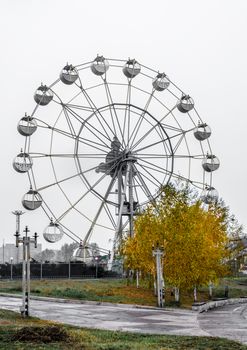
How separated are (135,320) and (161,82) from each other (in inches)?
1268

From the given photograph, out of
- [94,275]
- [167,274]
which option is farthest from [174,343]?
[94,275]

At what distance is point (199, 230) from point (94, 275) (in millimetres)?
21472

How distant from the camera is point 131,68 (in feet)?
168

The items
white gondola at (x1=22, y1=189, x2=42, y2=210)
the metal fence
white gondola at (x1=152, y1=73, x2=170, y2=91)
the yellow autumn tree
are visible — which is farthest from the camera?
the metal fence

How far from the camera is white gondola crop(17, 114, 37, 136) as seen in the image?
45.9 meters

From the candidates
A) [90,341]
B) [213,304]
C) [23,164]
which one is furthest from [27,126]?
[90,341]

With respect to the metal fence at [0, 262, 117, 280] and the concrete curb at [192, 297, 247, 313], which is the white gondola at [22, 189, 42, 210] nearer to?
the metal fence at [0, 262, 117, 280]

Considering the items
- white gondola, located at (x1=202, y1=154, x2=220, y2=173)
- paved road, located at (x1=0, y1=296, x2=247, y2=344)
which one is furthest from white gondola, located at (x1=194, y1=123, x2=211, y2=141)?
paved road, located at (x1=0, y1=296, x2=247, y2=344)

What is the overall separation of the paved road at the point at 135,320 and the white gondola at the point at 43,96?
67.1 feet

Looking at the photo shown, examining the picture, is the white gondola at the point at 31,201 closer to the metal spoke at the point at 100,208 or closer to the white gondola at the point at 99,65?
the metal spoke at the point at 100,208

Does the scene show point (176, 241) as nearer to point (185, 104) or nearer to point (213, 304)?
point (213, 304)

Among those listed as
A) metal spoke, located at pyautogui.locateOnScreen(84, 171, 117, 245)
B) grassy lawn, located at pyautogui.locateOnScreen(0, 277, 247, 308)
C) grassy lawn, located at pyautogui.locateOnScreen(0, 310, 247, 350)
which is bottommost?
grassy lawn, located at pyautogui.locateOnScreen(0, 277, 247, 308)

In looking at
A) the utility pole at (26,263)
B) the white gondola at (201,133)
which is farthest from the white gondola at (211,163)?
the utility pole at (26,263)

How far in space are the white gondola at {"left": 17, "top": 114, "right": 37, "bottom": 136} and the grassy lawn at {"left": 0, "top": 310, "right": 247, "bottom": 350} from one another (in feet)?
98.3
